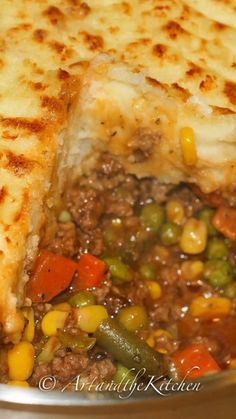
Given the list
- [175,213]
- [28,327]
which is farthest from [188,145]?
[28,327]

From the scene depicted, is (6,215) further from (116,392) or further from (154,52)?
(154,52)

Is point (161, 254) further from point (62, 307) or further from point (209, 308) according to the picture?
point (62, 307)

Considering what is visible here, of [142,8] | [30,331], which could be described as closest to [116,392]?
[30,331]

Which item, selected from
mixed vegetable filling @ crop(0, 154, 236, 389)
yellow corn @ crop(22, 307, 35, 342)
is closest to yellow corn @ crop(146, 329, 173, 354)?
mixed vegetable filling @ crop(0, 154, 236, 389)

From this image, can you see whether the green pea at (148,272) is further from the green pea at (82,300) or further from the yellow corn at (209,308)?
the green pea at (82,300)

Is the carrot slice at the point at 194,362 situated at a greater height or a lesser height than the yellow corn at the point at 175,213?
lesser

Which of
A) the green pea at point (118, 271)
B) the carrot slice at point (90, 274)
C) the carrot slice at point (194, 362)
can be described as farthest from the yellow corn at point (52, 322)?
the carrot slice at point (194, 362)
